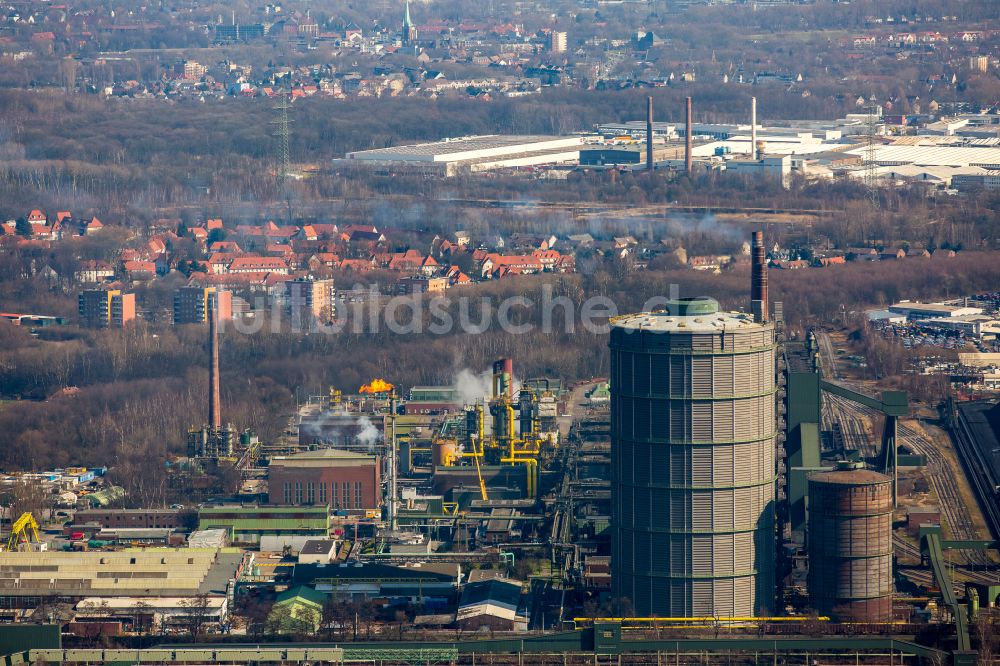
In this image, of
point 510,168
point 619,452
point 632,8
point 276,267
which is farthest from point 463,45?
point 619,452

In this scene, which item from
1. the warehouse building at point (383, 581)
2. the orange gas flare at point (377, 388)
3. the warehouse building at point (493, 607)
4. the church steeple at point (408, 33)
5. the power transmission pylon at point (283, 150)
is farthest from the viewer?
the church steeple at point (408, 33)

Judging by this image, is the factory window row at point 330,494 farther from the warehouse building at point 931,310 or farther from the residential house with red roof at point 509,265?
the residential house with red roof at point 509,265

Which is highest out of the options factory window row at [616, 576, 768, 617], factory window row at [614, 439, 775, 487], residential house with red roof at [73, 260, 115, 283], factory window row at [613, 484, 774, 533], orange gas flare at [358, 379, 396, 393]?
factory window row at [614, 439, 775, 487]

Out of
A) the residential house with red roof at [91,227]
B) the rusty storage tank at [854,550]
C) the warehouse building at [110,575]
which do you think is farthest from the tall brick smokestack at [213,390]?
Answer: the residential house with red roof at [91,227]

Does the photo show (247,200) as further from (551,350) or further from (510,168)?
(551,350)

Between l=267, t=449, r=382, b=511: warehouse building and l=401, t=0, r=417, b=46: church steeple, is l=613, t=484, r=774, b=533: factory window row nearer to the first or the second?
l=267, t=449, r=382, b=511: warehouse building

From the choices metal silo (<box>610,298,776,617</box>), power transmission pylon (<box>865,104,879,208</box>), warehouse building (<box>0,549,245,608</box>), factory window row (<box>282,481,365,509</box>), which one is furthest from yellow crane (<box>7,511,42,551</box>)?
power transmission pylon (<box>865,104,879,208</box>)
